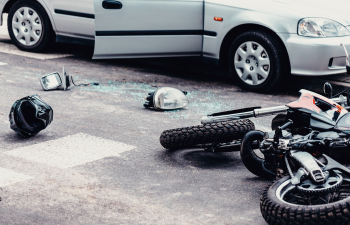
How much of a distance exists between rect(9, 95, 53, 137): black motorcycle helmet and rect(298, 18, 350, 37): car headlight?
3230mm

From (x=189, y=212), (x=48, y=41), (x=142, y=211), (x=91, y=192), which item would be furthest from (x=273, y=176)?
(x=48, y=41)

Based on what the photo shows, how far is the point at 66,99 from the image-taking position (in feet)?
19.7

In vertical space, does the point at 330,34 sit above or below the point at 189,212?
above

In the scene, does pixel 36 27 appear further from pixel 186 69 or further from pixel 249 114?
pixel 249 114

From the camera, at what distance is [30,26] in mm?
8320

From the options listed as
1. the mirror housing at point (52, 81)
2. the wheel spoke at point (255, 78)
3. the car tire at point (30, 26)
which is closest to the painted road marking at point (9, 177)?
the mirror housing at point (52, 81)

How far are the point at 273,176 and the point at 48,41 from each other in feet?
18.8

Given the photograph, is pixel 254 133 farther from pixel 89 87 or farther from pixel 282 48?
pixel 89 87

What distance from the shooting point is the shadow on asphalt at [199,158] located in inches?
161

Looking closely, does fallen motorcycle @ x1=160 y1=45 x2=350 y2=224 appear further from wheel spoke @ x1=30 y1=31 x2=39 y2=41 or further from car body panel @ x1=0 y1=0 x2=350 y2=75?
wheel spoke @ x1=30 y1=31 x2=39 y2=41

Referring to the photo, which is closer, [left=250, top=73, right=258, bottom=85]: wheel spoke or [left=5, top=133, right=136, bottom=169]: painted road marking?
[left=5, top=133, right=136, bottom=169]: painted road marking

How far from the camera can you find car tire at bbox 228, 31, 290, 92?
637cm

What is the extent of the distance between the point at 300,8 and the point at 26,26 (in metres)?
4.42

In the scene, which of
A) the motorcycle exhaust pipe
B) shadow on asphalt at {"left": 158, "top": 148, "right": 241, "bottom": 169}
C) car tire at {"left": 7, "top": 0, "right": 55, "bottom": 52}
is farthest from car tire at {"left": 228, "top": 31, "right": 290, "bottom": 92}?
car tire at {"left": 7, "top": 0, "right": 55, "bottom": 52}
